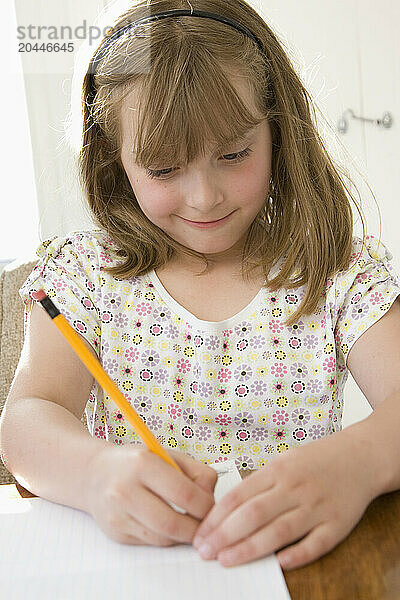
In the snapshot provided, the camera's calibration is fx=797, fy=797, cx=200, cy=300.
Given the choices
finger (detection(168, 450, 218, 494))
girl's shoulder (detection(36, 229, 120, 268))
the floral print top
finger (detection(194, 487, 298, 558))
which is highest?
girl's shoulder (detection(36, 229, 120, 268))

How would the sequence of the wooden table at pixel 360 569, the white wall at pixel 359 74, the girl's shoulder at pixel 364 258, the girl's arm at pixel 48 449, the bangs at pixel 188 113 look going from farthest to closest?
the white wall at pixel 359 74
the girl's shoulder at pixel 364 258
the bangs at pixel 188 113
the girl's arm at pixel 48 449
the wooden table at pixel 360 569

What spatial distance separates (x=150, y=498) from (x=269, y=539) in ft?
0.27

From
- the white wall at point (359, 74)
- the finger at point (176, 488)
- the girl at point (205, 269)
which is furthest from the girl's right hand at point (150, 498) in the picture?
the white wall at point (359, 74)

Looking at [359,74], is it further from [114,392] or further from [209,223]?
[114,392]

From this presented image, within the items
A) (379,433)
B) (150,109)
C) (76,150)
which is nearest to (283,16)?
(76,150)

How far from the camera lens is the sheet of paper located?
48 centimetres

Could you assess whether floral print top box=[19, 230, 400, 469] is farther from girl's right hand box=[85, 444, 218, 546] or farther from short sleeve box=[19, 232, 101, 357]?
girl's right hand box=[85, 444, 218, 546]

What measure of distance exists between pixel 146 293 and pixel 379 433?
15.4 inches

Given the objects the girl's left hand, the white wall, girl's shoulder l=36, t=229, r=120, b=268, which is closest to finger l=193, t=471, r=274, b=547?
the girl's left hand

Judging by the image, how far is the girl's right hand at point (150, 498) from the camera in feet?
1.73

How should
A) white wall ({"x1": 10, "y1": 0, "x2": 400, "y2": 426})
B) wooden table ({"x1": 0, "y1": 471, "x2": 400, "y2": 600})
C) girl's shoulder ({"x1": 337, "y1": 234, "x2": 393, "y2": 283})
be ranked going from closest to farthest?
wooden table ({"x1": 0, "y1": 471, "x2": 400, "y2": 600}), girl's shoulder ({"x1": 337, "y1": 234, "x2": 393, "y2": 283}), white wall ({"x1": 10, "y1": 0, "x2": 400, "y2": 426})

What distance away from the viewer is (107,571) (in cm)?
51

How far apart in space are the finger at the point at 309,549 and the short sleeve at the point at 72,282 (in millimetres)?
454

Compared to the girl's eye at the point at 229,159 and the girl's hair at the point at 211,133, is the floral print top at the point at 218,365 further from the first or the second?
the girl's eye at the point at 229,159
